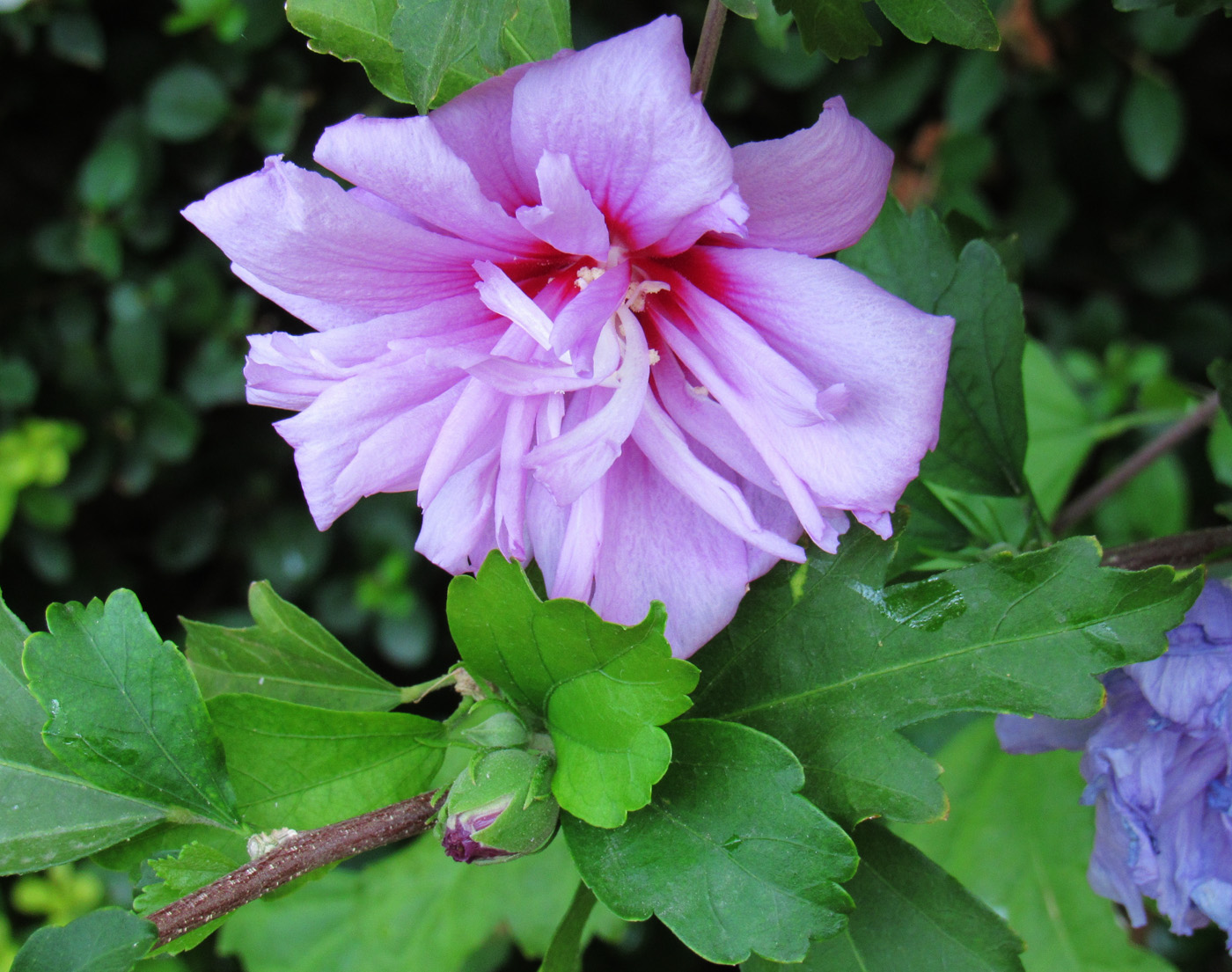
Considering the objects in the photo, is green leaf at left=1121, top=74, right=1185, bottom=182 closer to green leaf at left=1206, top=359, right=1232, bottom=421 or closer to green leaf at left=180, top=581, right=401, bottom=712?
A: green leaf at left=1206, top=359, right=1232, bottom=421

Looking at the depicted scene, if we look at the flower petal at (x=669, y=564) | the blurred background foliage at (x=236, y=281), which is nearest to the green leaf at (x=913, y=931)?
the flower petal at (x=669, y=564)

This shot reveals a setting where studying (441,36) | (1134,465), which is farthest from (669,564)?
(1134,465)

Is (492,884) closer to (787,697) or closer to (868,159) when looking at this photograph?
(787,697)

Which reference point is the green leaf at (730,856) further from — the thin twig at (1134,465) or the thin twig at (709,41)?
the thin twig at (1134,465)

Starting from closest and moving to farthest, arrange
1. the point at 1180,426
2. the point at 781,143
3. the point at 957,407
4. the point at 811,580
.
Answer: the point at 781,143
the point at 811,580
the point at 957,407
the point at 1180,426

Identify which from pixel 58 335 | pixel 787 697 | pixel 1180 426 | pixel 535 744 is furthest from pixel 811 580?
pixel 58 335

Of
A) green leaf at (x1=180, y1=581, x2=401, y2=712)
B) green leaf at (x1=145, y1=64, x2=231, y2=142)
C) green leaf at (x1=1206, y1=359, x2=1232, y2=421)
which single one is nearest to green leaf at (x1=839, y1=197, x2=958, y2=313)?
green leaf at (x1=1206, y1=359, x2=1232, y2=421)
